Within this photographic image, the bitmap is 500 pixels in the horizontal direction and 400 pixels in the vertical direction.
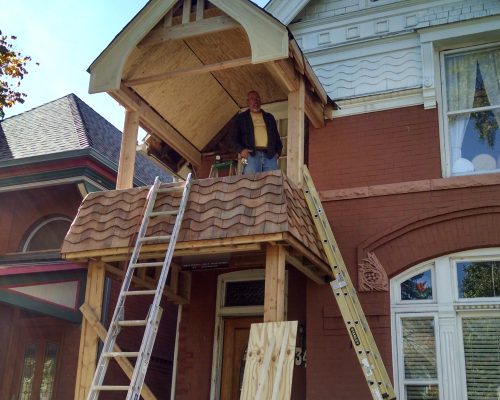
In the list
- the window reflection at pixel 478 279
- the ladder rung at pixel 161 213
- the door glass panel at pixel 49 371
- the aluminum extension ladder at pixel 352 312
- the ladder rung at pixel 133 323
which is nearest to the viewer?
the ladder rung at pixel 133 323

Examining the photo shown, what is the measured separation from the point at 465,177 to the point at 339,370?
2.70 metres

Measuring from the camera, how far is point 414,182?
8000 mm

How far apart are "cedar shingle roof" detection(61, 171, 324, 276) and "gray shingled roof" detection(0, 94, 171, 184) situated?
408 centimetres

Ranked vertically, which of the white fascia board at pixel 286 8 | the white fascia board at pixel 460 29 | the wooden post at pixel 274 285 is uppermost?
the white fascia board at pixel 286 8

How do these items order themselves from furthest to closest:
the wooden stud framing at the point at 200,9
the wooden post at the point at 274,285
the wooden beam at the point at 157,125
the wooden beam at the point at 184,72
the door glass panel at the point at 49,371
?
the door glass panel at the point at 49,371, the wooden beam at the point at 157,125, the wooden stud framing at the point at 200,9, the wooden beam at the point at 184,72, the wooden post at the point at 274,285

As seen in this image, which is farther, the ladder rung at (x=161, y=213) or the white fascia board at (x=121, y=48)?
the white fascia board at (x=121, y=48)

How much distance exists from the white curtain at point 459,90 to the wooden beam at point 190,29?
2.98 m

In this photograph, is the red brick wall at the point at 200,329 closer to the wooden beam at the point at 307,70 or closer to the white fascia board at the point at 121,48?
the wooden beam at the point at 307,70

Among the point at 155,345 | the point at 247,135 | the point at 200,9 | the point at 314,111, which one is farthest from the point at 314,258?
the point at 155,345

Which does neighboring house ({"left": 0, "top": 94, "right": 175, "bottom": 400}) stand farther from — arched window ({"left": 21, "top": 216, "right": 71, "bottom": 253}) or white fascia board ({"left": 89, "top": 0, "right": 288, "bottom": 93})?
white fascia board ({"left": 89, "top": 0, "right": 288, "bottom": 93})

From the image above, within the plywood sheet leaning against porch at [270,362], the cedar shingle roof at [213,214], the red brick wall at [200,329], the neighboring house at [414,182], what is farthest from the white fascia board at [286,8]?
the plywood sheet leaning against porch at [270,362]

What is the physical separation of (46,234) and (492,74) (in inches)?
319

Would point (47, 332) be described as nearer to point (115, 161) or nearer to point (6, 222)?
point (6, 222)

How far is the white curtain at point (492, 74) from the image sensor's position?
26.9 ft
